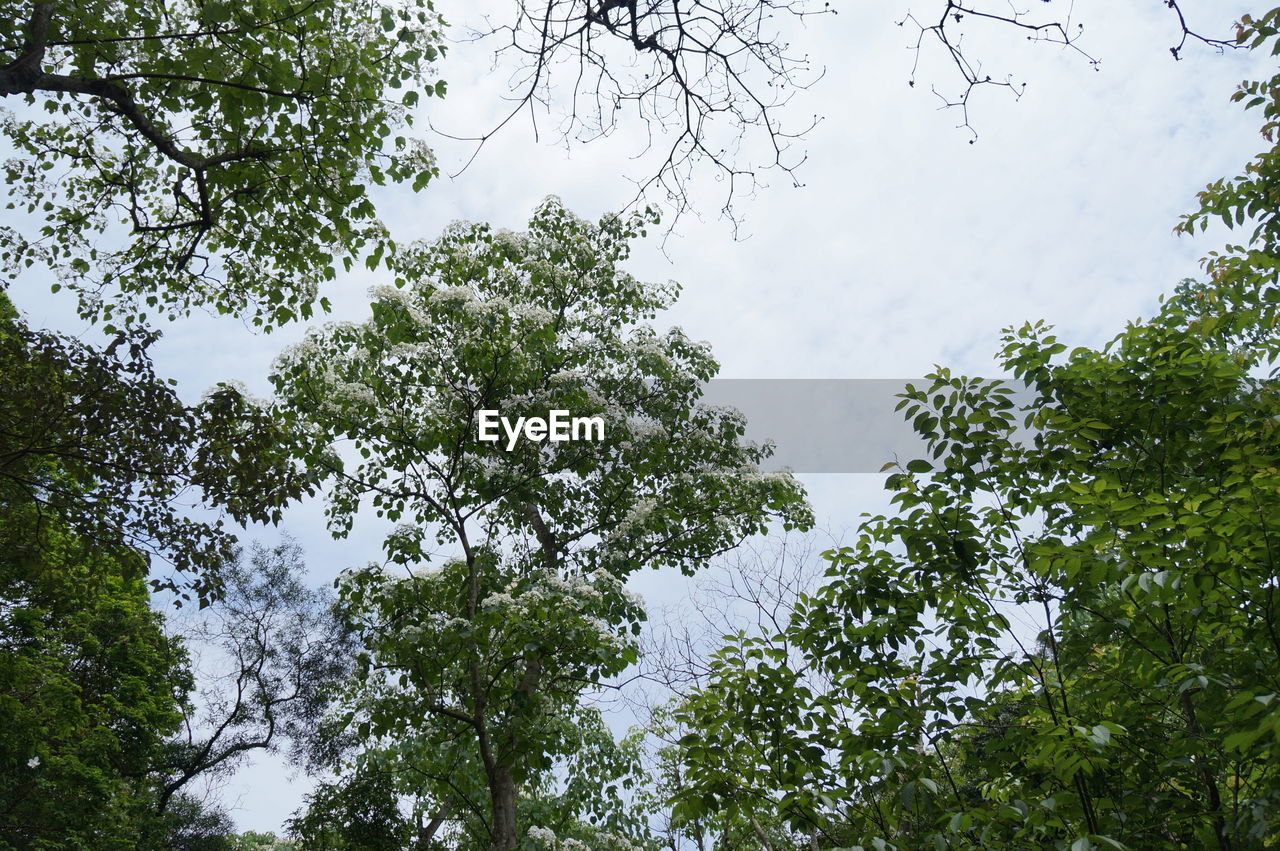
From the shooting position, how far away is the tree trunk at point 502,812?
6.93 m

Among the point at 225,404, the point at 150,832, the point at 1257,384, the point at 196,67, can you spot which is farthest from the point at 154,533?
the point at 150,832

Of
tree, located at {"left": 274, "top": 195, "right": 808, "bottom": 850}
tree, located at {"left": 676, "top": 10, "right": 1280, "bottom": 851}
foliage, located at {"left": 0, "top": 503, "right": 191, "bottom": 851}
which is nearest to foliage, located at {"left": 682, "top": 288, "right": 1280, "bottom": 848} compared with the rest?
tree, located at {"left": 676, "top": 10, "right": 1280, "bottom": 851}

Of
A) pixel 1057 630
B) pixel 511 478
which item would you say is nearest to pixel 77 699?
pixel 511 478

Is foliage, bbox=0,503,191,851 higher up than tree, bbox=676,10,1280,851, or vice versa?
foliage, bbox=0,503,191,851

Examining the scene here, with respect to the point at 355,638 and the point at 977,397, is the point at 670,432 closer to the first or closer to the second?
the point at 977,397

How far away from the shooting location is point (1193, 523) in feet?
9.70

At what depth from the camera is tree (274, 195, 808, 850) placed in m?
7.30

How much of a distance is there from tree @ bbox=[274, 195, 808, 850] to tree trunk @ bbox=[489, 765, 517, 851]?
2 cm

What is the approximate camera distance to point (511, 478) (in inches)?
368

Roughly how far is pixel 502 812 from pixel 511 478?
10.9 feet

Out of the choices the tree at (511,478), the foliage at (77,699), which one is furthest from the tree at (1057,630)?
the foliage at (77,699)

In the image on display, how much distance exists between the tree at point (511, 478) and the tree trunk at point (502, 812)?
2 centimetres

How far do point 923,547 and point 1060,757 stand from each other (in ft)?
3.59

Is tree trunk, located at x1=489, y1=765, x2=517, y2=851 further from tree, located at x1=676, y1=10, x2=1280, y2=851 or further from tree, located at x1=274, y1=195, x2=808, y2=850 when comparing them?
tree, located at x1=676, y1=10, x2=1280, y2=851
